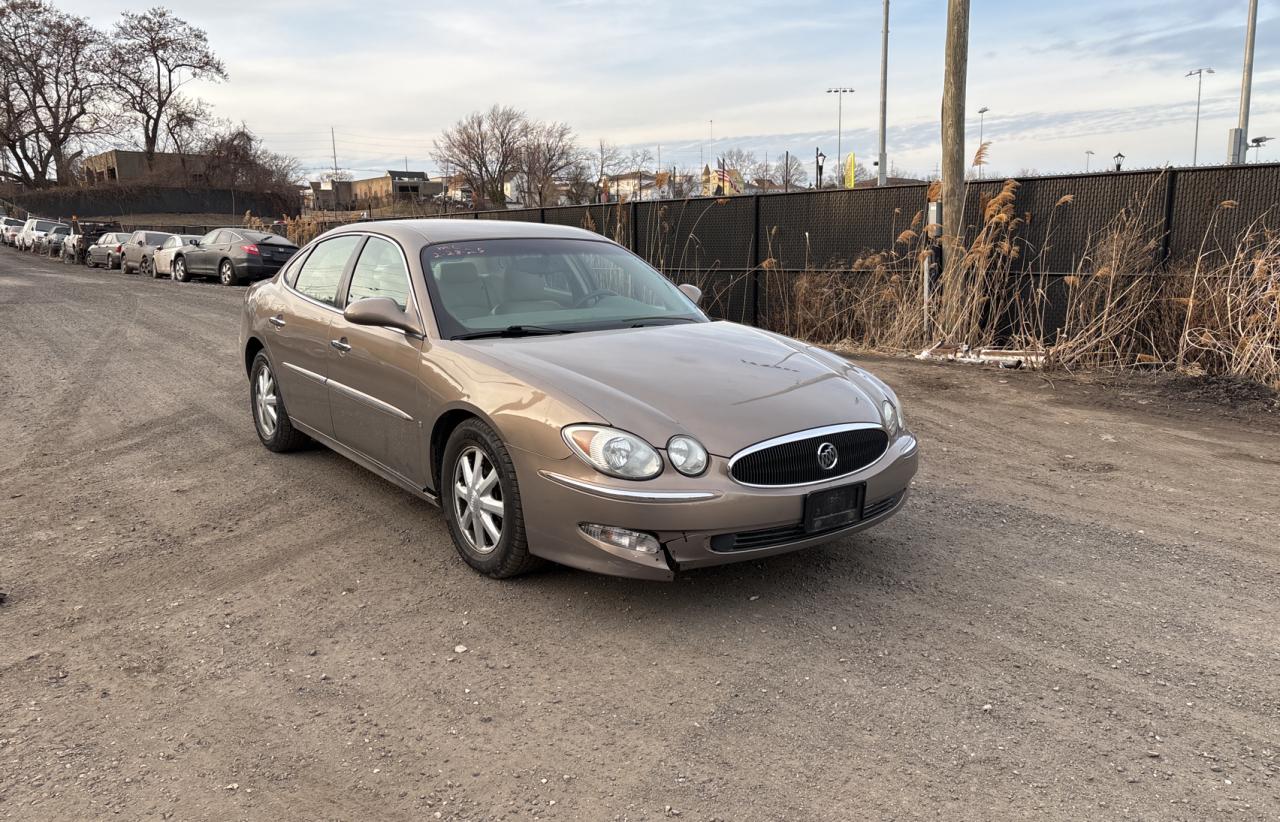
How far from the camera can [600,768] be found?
271 cm

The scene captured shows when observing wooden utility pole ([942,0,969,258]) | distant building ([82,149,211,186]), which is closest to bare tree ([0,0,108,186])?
distant building ([82,149,211,186])

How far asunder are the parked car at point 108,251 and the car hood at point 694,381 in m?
29.3

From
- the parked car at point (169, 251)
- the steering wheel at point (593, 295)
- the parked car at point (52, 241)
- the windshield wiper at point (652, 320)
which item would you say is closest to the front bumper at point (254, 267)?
the parked car at point (169, 251)

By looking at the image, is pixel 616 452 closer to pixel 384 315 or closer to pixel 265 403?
pixel 384 315

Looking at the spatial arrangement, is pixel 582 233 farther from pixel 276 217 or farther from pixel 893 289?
pixel 276 217

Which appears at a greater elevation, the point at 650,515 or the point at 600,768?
the point at 650,515

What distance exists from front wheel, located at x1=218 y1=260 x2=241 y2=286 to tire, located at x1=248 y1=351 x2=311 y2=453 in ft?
58.3

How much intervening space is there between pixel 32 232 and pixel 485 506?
4589 centimetres

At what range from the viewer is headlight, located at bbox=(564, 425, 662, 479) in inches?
136

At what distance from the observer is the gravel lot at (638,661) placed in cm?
261

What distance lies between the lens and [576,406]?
3.61 m

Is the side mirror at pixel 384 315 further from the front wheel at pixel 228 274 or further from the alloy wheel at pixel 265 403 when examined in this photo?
the front wheel at pixel 228 274

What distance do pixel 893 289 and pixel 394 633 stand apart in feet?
29.1

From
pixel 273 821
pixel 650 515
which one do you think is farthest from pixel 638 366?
pixel 273 821
